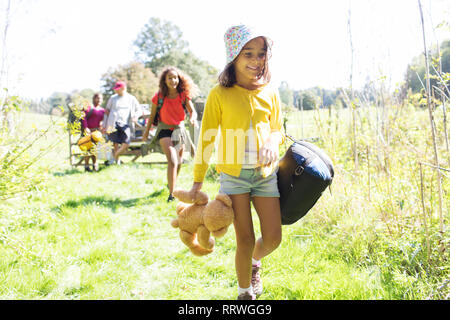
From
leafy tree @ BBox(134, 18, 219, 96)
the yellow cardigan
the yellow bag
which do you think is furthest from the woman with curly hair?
leafy tree @ BBox(134, 18, 219, 96)

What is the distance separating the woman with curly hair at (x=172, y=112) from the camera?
4.43 metres

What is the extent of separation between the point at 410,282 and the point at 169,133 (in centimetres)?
338

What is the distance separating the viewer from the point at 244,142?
6.65ft

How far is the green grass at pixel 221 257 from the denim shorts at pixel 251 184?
73 cm

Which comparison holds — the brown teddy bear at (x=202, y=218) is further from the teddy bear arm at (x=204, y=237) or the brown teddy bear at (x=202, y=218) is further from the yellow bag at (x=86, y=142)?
the yellow bag at (x=86, y=142)

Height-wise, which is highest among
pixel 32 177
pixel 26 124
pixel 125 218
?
pixel 26 124

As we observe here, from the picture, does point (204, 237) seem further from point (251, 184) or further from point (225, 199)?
point (251, 184)

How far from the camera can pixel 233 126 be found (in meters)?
2.03

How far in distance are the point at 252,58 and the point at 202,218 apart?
1.01 m

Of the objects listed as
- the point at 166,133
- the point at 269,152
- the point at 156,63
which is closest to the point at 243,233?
the point at 269,152

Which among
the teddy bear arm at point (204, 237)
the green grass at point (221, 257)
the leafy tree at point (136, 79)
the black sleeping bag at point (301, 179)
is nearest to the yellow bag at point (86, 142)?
the green grass at point (221, 257)
